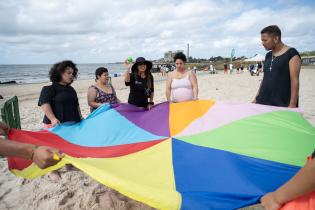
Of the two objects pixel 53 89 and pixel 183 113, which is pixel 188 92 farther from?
pixel 53 89

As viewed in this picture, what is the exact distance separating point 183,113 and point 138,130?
687 mm

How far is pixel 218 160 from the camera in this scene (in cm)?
235

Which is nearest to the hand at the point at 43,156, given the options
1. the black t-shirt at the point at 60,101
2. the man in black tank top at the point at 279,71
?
the black t-shirt at the point at 60,101

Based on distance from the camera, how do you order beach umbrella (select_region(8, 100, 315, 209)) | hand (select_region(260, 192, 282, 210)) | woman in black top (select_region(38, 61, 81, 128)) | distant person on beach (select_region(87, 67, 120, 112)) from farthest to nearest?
distant person on beach (select_region(87, 67, 120, 112))
woman in black top (select_region(38, 61, 81, 128))
beach umbrella (select_region(8, 100, 315, 209))
hand (select_region(260, 192, 282, 210))

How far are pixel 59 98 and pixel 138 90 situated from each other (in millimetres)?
1240

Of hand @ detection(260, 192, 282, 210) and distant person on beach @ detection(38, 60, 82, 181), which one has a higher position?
distant person on beach @ detection(38, 60, 82, 181)

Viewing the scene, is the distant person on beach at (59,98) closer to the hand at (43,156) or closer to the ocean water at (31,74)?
the hand at (43,156)

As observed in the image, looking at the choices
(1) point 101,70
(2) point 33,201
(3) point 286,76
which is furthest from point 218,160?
(1) point 101,70

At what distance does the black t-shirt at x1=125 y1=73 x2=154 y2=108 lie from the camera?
441cm

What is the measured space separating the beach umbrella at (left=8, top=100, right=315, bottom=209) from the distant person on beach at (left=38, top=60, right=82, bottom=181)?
0.27 meters

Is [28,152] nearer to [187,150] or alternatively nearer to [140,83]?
[187,150]

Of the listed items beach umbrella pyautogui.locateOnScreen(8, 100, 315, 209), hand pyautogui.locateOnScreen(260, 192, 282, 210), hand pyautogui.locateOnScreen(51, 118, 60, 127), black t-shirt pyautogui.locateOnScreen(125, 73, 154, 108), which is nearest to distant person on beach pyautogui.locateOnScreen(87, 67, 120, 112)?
black t-shirt pyautogui.locateOnScreen(125, 73, 154, 108)

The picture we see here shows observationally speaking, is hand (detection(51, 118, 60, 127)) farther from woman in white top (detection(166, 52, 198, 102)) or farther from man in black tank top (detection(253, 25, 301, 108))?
man in black tank top (detection(253, 25, 301, 108))

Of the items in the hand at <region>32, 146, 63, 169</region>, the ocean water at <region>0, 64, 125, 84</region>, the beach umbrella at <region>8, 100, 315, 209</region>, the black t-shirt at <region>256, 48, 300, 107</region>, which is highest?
the black t-shirt at <region>256, 48, 300, 107</region>
